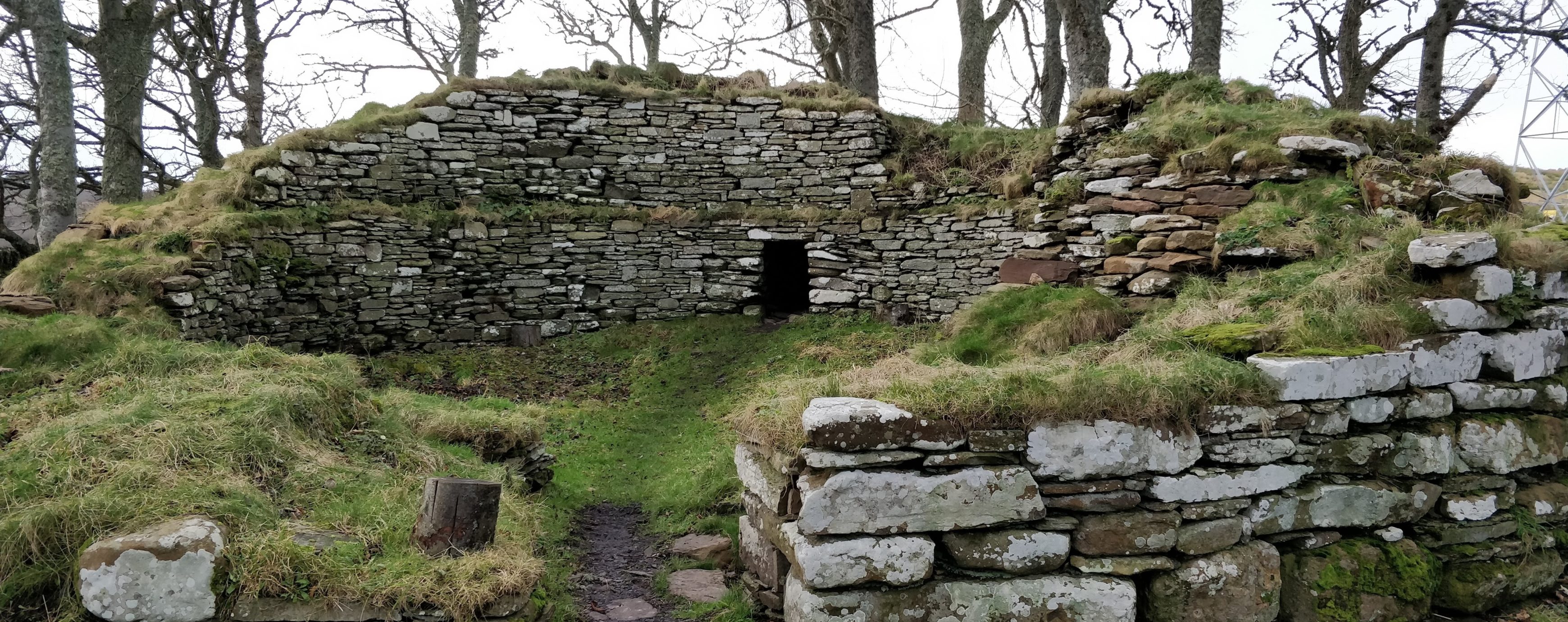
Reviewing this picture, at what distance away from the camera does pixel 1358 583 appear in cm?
430

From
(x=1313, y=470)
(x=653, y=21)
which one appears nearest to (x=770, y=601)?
(x=1313, y=470)

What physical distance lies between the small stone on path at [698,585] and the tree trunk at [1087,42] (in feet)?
34.4

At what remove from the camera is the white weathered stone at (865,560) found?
3.83 meters

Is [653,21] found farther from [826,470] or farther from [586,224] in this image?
[826,470]

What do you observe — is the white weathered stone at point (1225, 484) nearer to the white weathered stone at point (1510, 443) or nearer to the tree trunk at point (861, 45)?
the white weathered stone at point (1510, 443)

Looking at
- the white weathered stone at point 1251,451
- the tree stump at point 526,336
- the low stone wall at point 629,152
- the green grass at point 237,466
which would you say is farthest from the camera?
the low stone wall at point 629,152

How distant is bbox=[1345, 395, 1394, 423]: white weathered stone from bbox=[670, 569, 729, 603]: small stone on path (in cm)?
388

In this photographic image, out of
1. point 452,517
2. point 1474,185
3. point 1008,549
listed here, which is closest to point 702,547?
point 452,517

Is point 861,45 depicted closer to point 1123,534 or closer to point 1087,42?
point 1087,42

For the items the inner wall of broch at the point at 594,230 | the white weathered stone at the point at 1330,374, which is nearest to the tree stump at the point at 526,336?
the inner wall of broch at the point at 594,230

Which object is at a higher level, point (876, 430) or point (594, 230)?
point (594, 230)

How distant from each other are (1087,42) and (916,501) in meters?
11.6

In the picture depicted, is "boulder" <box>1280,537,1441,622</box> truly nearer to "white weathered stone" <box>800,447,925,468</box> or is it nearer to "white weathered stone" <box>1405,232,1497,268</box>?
"white weathered stone" <box>1405,232,1497,268</box>

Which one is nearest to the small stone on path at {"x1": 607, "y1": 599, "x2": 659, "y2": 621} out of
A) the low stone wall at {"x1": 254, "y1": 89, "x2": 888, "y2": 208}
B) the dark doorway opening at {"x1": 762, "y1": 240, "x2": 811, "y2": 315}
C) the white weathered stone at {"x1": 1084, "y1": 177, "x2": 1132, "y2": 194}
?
the white weathered stone at {"x1": 1084, "y1": 177, "x2": 1132, "y2": 194}
